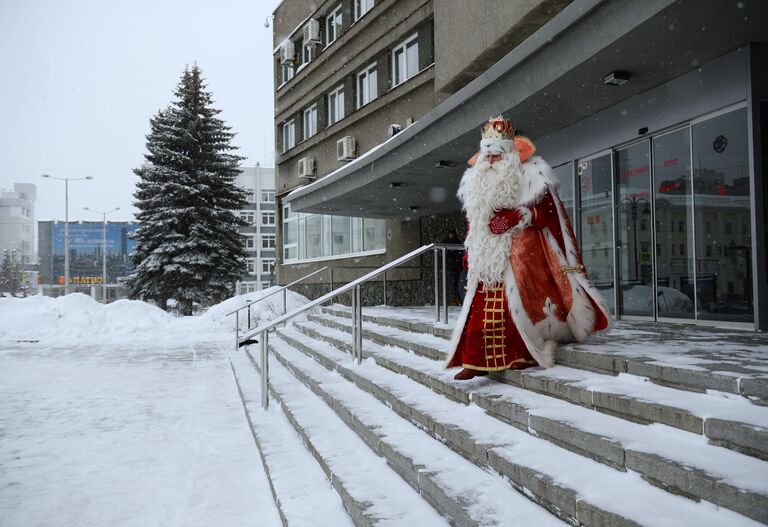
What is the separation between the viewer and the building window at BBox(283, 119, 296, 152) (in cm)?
2378

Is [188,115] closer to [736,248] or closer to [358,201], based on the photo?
[358,201]

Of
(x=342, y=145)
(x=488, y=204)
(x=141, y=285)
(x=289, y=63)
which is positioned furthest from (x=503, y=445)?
(x=141, y=285)

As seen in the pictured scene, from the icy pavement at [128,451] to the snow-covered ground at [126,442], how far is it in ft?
0.04

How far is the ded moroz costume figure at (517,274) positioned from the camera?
4418 millimetres

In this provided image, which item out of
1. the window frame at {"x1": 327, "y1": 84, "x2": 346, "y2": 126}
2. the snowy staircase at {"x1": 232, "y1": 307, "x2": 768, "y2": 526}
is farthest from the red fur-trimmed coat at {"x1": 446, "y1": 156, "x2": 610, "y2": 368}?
the window frame at {"x1": 327, "y1": 84, "x2": 346, "y2": 126}

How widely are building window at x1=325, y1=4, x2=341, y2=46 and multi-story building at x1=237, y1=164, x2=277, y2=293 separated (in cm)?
4151

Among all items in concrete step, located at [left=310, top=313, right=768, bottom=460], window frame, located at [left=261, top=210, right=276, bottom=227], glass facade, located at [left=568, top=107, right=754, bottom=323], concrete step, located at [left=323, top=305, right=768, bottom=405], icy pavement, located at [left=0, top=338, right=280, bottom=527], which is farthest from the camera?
window frame, located at [left=261, top=210, right=276, bottom=227]

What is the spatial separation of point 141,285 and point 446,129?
19.9m

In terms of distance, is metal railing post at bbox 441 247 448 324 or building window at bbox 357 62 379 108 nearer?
metal railing post at bbox 441 247 448 324

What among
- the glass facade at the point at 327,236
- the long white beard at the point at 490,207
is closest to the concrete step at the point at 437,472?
the long white beard at the point at 490,207

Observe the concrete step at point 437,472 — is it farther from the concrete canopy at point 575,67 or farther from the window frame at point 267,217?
the window frame at point 267,217

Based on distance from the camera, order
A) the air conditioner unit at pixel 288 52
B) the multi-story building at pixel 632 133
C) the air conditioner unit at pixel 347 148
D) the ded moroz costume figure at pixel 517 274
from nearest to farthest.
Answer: the ded moroz costume figure at pixel 517 274
the multi-story building at pixel 632 133
the air conditioner unit at pixel 347 148
the air conditioner unit at pixel 288 52

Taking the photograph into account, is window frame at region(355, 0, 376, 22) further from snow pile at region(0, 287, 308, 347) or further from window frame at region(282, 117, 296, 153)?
snow pile at region(0, 287, 308, 347)

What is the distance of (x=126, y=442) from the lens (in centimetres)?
607
